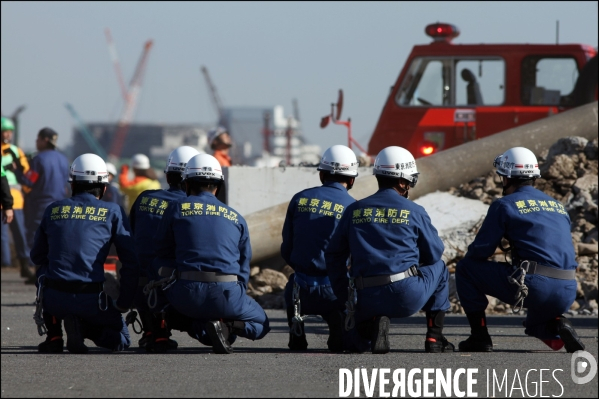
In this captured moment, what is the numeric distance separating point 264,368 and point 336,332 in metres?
1.37

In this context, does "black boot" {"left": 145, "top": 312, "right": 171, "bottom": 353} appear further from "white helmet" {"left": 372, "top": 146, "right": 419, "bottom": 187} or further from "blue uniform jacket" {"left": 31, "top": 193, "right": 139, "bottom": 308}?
"white helmet" {"left": 372, "top": 146, "right": 419, "bottom": 187}

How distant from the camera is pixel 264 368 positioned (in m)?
7.53

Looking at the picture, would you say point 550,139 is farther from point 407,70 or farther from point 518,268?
point 518,268

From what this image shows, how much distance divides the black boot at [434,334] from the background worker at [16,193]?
7.83 metres

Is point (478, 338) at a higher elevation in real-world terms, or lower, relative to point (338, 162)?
lower

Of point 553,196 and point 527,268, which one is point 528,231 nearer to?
point 527,268

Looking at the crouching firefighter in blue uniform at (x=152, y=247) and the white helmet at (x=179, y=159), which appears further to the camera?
the white helmet at (x=179, y=159)

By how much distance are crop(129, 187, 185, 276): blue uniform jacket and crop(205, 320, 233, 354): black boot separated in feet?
3.63

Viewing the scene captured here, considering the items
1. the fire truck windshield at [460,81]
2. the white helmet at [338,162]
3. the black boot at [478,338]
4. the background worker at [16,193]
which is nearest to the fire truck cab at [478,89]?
the fire truck windshield at [460,81]

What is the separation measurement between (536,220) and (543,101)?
28.6ft

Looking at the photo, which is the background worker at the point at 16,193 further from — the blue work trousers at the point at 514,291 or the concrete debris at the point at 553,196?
the blue work trousers at the point at 514,291

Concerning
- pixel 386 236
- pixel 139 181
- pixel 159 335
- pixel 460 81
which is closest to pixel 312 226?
pixel 386 236

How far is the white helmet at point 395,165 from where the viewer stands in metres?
8.74

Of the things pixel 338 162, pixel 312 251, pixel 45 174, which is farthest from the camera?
pixel 45 174
